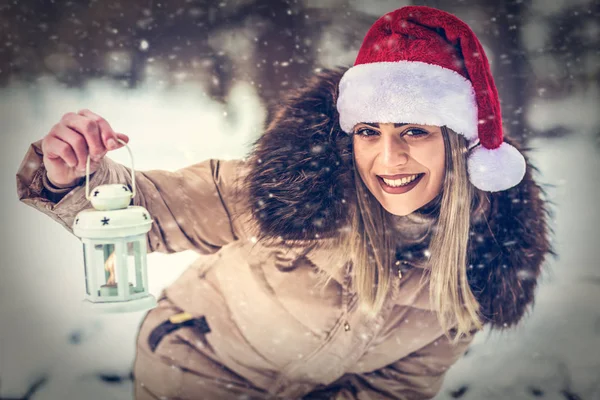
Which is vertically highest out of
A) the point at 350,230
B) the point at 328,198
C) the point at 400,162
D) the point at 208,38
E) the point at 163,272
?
the point at 208,38

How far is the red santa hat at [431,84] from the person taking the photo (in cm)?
165

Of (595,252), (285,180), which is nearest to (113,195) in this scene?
(285,180)

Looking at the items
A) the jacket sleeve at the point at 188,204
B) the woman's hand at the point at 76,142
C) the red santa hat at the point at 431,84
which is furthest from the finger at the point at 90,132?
the red santa hat at the point at 431,84

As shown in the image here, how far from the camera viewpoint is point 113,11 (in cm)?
195

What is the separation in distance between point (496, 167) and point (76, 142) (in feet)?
3.89

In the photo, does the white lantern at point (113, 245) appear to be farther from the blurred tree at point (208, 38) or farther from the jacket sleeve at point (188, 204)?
the blurred tree at point (208, 38)

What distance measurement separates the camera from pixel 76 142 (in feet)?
5.30

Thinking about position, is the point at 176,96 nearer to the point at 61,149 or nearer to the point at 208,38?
the point at 208,38

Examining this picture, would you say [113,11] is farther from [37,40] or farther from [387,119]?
[387,119]

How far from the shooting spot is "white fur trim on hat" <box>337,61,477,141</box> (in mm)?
1643

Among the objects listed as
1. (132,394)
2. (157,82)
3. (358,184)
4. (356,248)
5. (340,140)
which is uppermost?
(157,82)

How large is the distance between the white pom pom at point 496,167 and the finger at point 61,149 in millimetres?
1135

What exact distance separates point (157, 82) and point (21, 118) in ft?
1.52

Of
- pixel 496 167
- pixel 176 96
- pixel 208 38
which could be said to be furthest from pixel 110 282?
pixel 496 167
